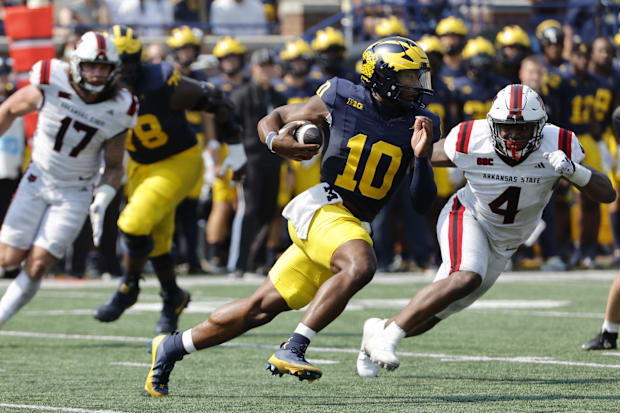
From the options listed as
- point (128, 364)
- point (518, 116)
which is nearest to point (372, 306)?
point (128, 364)

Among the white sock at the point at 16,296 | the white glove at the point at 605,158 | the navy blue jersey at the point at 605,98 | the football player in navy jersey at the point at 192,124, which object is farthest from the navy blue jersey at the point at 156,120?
the navy blue jersey at the point at 605,98

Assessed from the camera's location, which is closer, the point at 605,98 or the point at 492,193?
the point at 492,193

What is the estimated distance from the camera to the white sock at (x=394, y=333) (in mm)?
5164

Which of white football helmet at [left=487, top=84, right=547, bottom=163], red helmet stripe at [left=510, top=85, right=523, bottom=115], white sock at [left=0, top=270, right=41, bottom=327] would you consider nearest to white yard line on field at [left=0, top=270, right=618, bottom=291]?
white sock at [left=0, top=270, right=41, bottom=327]

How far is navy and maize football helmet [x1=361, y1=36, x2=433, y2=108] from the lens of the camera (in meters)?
5.35

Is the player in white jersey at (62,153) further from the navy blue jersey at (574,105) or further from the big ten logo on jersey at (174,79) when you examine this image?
the navy blue jersey at (574,105)

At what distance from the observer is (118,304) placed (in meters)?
7.67

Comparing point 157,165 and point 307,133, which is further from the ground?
point 307,133

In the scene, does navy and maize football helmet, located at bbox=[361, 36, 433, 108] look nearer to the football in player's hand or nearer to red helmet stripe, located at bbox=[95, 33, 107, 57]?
the football in player's hand

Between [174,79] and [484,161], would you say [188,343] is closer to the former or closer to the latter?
[484,161]

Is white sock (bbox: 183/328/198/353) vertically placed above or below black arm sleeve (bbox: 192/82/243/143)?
below

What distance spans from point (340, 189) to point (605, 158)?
23.5 feet

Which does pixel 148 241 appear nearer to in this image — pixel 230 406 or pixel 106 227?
pixel 230 406

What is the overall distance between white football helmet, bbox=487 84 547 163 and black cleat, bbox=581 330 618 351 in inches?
56.5
